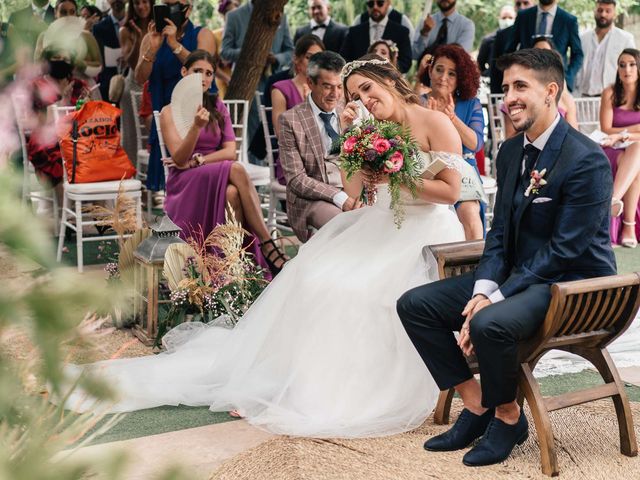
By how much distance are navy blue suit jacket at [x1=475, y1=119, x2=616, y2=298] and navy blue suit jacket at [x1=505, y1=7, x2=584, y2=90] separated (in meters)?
5.71

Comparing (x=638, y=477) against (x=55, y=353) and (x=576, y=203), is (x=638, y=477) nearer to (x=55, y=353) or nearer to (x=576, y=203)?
(x=576, y=203)

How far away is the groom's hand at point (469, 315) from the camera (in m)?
3.15

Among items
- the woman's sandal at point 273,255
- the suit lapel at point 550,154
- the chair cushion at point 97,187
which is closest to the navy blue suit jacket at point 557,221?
the suit lapel at point 550,154

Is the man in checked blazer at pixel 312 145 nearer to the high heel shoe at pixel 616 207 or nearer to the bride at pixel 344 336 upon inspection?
the bride at pixel 344 336

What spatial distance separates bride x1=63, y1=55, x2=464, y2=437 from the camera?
140 inches

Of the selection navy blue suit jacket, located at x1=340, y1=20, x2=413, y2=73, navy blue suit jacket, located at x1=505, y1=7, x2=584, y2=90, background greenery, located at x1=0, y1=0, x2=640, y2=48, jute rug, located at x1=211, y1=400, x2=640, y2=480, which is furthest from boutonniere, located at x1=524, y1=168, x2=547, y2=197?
background greenery, located at x1=0, y1=0, x2=640, y2=48

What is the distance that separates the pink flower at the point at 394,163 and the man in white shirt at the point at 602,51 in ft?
19.9

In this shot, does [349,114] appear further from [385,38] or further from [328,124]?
[385,38]

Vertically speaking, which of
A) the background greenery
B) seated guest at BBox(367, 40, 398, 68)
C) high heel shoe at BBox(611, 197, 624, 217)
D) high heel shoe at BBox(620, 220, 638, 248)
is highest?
the background greenery

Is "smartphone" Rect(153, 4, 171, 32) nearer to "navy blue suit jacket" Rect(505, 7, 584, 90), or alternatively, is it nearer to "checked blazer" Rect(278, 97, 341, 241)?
"checked blazer" Rect(278, 97, 341, 241)

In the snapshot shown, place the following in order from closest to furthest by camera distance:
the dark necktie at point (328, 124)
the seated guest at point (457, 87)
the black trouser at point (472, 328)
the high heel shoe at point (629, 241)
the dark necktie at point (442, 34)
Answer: the black trouser at point (472, 328) < the dark necktie at point (328, 124) < the seated guest at point (457, 87) < the high heel shoe at point (629, 241) < the dark necktie at point (442, 34)

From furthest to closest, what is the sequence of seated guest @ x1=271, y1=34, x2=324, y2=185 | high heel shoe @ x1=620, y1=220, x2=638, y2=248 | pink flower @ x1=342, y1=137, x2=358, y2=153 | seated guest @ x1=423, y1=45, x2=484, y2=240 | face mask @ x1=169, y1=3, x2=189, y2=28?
face mask @ x1=169, y1=3, x2=189, y2=28 → high heel shoe @ x1=620, y1=220, x2=638, y2=248 → seated guest @ x1=271, y1=34, x2=324, y2=185 → seated guest @ x1=423, y1=45, x2=484, y2=240 → pink flower @ x1=342, y1=137, x2=358, y2=153

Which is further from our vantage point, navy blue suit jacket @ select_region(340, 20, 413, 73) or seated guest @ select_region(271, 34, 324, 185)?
navy blue suit jacket @ select_region(340, 20, 413, 73)

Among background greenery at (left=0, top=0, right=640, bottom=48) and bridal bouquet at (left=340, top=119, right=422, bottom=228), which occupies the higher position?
background greenery at (left=0, top=0, right=640, bottom=48)
